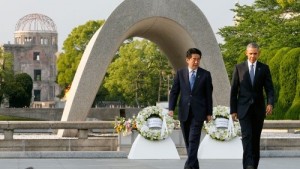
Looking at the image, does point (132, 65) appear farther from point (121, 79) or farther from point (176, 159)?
point (176, 159)

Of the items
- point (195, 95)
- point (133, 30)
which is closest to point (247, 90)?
point (195, 95)

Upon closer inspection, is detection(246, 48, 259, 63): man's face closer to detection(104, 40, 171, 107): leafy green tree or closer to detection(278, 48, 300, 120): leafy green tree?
detection(278, 48, 300, 120): leafy green tree

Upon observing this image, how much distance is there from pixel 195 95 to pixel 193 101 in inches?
4.8

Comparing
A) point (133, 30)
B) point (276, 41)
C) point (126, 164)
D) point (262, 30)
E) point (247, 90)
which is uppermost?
point (262, 30)

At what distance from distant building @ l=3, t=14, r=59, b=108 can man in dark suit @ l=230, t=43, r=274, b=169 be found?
118754mm

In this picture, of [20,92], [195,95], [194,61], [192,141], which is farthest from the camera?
[20,92]

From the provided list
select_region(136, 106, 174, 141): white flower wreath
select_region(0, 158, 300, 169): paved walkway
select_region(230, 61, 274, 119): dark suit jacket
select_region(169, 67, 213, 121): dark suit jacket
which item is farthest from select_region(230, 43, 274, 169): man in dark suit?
select_region(136, 106, 174, 141): white flower wreath

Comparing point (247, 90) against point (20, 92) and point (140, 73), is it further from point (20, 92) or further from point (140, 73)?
point (140, 73)

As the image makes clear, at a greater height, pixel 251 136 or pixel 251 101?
pixel 251 101

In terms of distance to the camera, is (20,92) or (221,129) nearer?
(221,129)

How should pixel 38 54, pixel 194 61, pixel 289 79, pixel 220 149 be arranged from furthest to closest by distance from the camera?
pixel 38 54 → pixel 289 79 → pixel 220 149 → pixel 194 61

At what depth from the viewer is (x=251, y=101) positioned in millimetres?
12281

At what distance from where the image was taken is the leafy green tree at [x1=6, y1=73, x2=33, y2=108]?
74062 mm

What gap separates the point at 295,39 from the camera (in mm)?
58719
